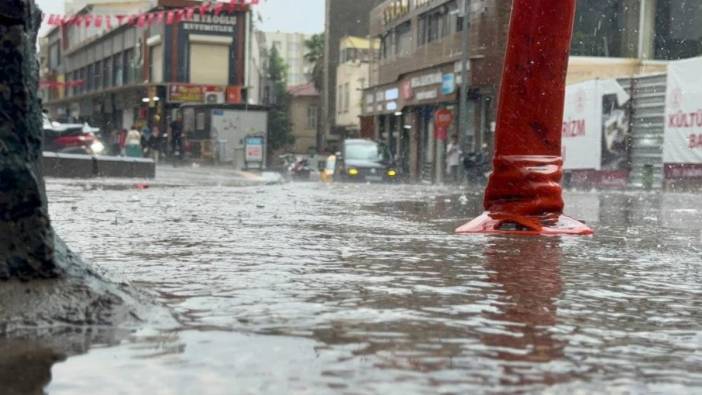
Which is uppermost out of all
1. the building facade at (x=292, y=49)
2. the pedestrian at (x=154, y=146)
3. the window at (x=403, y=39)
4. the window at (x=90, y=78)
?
the building facade at (x=292, y=49)

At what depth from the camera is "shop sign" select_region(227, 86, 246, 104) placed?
167 feet

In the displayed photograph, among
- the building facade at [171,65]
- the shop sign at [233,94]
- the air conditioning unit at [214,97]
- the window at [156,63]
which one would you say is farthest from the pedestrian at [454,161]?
the window at [156,63]

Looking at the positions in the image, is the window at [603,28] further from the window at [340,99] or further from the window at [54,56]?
the window at [54,56]

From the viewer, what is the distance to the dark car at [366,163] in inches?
1344

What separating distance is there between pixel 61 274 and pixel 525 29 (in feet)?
12.6

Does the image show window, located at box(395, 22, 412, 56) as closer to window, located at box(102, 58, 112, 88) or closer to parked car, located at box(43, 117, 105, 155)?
window, located at box(102, 58, 112, 88)

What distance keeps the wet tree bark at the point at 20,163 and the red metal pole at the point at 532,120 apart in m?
3.69

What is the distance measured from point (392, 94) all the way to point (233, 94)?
8576mm

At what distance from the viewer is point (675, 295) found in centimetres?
376

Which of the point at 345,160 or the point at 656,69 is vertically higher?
the point at 656,69

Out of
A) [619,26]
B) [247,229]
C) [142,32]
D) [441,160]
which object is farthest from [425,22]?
[247,229]

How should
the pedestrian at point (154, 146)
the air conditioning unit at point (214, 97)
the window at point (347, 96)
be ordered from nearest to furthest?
the pedestrian at point (154, 146) < the air conditioning unit at point (214, 97) < the window at point (347, 96)

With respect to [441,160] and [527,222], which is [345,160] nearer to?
[441,160]

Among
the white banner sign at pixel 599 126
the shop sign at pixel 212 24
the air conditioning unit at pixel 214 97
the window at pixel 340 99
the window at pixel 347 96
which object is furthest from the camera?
the window at pixel 340 99
